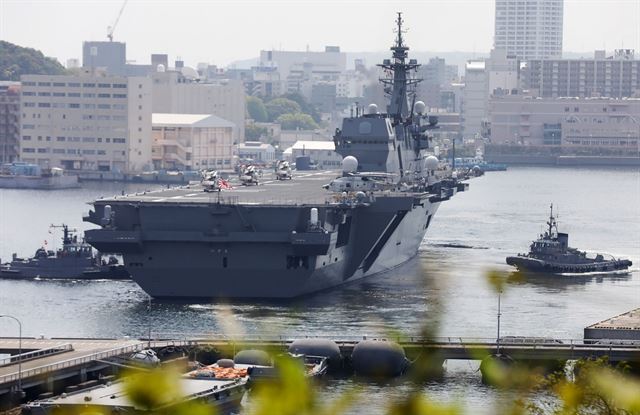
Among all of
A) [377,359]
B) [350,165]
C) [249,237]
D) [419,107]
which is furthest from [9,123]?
[377,359]

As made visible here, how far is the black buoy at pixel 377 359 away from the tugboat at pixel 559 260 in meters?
21.0

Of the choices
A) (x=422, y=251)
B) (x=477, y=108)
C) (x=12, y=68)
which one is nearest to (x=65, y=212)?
(x=422, y=251)

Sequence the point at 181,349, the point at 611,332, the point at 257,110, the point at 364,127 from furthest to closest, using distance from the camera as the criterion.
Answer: the point at 257,110 < the point at 364,127 < the point at 611,332 < the point at 181,349

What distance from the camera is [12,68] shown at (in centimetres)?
14462

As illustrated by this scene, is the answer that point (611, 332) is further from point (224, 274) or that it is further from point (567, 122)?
point (567, 122)

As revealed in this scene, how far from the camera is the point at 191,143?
11975cm

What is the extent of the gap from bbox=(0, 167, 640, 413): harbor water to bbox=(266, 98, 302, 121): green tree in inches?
3785

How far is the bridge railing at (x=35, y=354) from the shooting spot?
103ft

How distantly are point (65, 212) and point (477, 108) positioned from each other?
96655mm

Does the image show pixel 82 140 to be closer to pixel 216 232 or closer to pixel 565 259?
pixel 565 259

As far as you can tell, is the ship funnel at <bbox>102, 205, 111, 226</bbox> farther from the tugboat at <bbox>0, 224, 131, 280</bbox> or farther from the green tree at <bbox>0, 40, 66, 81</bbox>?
the green tree at <bbox>0, 40, 66, 81</bbox>

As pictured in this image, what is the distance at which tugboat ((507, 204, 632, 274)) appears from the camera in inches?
2119

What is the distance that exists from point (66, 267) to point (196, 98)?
281 ft

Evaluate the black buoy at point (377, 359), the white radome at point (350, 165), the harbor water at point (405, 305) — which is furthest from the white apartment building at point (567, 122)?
the black buoy at point (377, 359)
